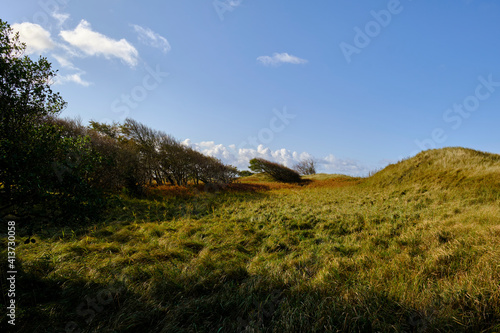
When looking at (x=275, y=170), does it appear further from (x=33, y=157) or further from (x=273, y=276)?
(x=33, y=157)

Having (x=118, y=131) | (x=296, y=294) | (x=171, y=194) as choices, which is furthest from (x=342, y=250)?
(x=118, y=131)

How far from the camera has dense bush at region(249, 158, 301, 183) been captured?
2834 cm

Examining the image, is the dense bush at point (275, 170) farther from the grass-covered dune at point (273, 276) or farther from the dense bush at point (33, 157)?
the dense bush at point (33, 157)

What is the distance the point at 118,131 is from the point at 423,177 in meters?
21.7

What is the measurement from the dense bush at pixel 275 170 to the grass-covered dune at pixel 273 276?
68.0 feet

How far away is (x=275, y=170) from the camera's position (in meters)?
28.7

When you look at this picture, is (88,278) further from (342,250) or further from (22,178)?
(342,250)

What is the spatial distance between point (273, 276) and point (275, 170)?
25.1m

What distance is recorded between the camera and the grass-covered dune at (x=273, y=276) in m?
2.76

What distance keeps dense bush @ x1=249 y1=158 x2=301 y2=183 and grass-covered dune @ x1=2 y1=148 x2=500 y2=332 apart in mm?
20725

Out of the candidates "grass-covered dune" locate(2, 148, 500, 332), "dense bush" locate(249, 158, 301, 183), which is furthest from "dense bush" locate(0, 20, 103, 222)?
"dense bush" locate(249, 158, 301, 183)

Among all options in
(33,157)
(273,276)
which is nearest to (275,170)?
(273,276)

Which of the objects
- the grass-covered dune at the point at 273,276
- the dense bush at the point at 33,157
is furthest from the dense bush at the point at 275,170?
the dense bush at the point at 33,157

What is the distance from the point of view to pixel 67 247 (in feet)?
17.0
